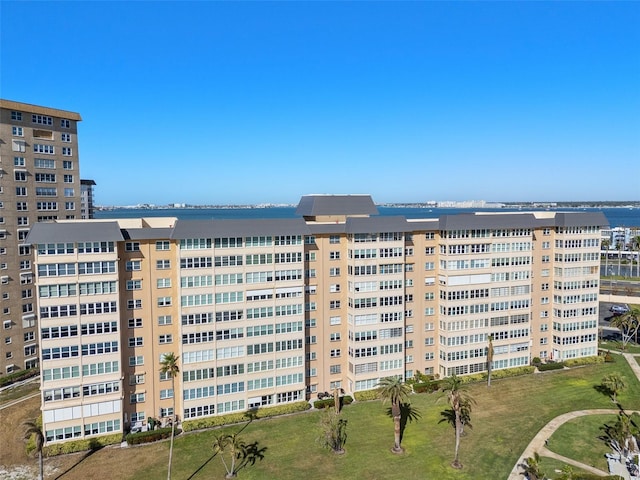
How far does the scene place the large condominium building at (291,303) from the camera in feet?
173

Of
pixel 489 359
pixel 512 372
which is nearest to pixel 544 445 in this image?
pixel 489 359

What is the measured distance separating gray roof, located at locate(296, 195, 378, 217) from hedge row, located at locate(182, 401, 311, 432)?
28.1 m

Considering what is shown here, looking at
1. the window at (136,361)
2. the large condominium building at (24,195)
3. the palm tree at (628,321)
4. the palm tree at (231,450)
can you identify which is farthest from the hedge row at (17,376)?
the palm tree at (628,321)

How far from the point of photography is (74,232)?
2045 inches

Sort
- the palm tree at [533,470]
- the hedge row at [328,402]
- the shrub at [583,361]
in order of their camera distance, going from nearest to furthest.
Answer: the palm tree at [533,470] → the hedge row at [328,402] → the shrub at [583,361]

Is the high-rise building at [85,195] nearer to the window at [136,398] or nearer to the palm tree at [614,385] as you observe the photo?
the window at [136,398]

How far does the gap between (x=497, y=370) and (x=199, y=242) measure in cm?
5206

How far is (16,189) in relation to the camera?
72.5 meters

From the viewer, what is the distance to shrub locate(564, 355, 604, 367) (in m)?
76.5

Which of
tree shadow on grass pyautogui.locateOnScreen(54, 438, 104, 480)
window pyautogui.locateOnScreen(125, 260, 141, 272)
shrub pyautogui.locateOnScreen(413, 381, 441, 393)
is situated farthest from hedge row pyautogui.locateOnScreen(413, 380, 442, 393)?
window pyautogui.locateOnScreen(125, 260, 141, 272)

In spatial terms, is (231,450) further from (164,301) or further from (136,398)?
(164,301)

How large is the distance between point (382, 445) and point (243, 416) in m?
18.6

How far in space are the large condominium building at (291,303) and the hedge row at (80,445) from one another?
123cm

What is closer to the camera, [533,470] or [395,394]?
[533,470]
